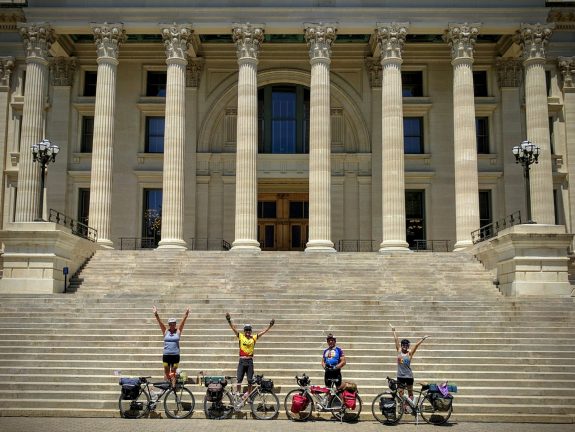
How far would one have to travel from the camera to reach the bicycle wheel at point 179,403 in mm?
15586

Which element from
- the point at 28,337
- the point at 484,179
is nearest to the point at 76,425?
the point at 28,337

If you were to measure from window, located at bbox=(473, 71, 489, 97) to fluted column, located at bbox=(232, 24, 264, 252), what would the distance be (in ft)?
47.7

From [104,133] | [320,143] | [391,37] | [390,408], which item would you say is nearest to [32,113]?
[104,133]

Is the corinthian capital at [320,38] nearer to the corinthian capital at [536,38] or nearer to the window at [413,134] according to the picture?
the window at [413,134]

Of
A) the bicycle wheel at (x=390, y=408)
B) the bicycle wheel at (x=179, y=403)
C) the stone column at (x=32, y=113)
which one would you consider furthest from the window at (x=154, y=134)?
the bicycle wheel at (x=390, y=408)

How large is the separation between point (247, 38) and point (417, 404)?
24653 millimetres

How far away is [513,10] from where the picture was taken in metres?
35.9

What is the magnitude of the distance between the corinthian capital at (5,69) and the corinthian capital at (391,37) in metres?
21.6

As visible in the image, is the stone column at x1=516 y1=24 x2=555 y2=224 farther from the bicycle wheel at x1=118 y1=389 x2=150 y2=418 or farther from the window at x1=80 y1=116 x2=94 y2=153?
the bicycle wheel at x1=118 y1=389 x2=150 y2=418

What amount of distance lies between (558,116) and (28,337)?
32.7m

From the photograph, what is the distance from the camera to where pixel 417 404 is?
15.4 meters

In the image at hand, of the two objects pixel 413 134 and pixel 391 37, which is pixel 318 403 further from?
pixel 413 134

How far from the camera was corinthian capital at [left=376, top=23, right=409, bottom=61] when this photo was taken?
3541 cm

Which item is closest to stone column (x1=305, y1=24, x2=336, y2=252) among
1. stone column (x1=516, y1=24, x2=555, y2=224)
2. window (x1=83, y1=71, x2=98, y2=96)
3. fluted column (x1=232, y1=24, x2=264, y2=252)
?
fluted column (x1=232, y1=24, x2=264, y2=252)
